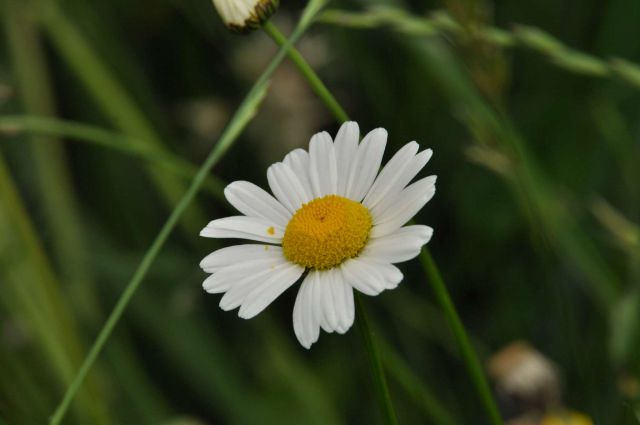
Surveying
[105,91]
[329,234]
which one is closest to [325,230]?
[329,234]

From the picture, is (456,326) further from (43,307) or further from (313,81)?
(43,307)

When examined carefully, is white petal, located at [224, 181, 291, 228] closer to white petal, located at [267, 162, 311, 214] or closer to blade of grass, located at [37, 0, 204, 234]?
white petal, located at [267, 162, 311, 214]

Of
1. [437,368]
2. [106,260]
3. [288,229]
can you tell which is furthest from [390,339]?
[288,229]

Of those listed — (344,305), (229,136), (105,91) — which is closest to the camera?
(344,305)

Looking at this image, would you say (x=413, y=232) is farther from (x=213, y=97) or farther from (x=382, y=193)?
(x=213, y=97)

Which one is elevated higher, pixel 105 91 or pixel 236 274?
pixel 105 91

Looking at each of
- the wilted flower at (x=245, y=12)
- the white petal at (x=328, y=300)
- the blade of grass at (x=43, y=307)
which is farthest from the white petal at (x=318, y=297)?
the blade of grass at (x=43, y=307)

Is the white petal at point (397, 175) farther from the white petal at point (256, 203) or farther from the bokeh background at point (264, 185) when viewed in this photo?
the bokeh background at point (264, 185)
